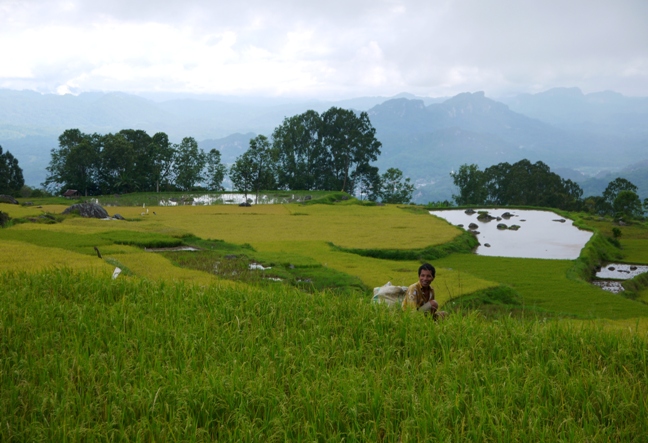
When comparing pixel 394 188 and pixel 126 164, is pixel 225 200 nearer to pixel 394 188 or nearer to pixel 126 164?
pixel 126 164

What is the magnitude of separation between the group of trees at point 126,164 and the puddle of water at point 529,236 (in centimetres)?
→ 2607

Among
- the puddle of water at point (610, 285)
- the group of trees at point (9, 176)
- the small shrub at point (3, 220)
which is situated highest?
the group of trees at point (9, 176)

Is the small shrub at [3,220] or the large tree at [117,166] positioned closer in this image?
the small shrub at [3,220]

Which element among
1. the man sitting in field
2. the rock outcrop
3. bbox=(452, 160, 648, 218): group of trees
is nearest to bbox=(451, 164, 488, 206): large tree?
A: bbox=(452, 160, 648, 218): group of trees

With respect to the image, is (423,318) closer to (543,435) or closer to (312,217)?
(543,435)

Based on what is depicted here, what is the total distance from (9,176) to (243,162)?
20.7m

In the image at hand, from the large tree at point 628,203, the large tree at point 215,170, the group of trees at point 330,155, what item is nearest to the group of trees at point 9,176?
the large tree at point 215,170

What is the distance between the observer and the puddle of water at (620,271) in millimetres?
20119

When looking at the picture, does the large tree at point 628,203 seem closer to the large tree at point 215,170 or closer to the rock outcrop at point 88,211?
the large tree at point 215,170

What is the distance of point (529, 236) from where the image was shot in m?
29.6

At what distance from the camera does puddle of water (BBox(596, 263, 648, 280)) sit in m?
20.1

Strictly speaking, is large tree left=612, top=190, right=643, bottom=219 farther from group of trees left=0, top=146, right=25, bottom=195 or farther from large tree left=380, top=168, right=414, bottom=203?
group of trees left=0, top=146, right=25, bottom=195

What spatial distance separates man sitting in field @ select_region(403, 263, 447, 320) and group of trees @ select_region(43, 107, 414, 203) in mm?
41602

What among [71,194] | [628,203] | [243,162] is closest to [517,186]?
[628,203]
